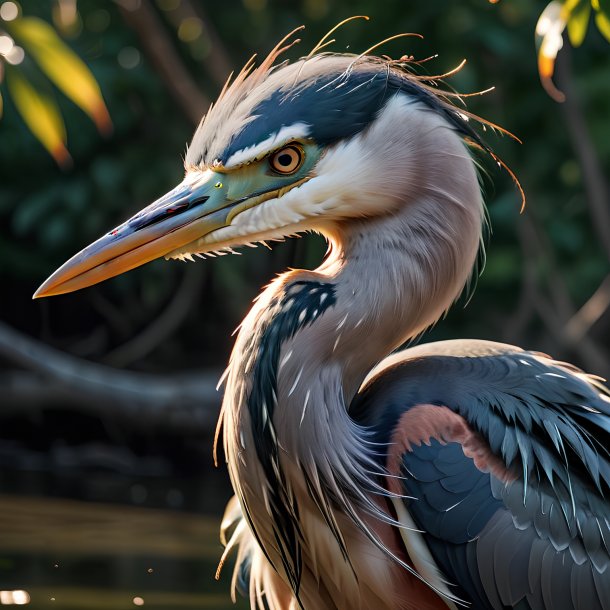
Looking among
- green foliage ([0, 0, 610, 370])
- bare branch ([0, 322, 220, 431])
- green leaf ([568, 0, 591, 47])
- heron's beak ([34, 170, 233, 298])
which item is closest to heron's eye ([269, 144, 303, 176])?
heron's beak ([34, 170, 233, 298])

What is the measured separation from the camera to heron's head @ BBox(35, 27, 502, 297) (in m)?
2.80

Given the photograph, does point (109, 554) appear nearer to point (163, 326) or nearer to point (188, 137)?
point (163, 326)

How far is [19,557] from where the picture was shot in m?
4.66

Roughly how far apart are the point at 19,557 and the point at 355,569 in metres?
2.27

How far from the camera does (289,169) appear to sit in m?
2.82

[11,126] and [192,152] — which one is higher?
[11,126]

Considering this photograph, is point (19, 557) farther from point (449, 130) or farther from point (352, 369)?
Result: point (449, 130)

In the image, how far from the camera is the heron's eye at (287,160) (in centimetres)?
282

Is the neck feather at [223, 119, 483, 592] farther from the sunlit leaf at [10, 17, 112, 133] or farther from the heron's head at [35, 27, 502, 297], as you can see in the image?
the sunlit leaf at [10, 17, 112, 133]

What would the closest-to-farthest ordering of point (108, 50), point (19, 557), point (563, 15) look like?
1. point (563, 15)
2. point (19, 557)
3. point (108, 50)

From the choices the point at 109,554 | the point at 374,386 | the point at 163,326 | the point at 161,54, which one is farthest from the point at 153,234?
the point at 163,326

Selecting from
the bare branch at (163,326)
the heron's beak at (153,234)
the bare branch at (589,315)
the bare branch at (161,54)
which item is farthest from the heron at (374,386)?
the bare branch at (163,326)

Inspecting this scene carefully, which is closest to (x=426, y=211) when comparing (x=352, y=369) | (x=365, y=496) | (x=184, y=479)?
(x=352, y=369)

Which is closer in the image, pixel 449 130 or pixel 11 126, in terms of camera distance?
pixel 449 130
